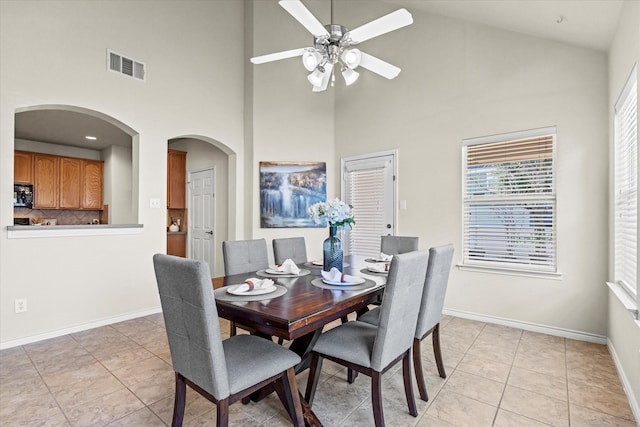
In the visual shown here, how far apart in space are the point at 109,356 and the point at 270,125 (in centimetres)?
334

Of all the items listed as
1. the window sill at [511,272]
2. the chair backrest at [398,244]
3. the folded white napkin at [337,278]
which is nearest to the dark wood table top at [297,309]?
the folded white napkin at [337,278]

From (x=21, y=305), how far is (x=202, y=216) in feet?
9.68

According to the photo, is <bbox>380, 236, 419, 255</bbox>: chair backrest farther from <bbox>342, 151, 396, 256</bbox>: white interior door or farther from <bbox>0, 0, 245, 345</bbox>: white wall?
<bbox>0, 0, 245, 345</bbox>: white wall

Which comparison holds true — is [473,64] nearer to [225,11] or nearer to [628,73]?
[628,73]

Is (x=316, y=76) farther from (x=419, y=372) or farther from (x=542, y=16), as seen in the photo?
(x=419, y=372)

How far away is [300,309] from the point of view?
156 cm

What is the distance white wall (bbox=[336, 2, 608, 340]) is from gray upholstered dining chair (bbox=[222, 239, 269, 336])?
2093 mm

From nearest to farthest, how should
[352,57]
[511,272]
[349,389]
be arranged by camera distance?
[349,389] → [352,57] → [511,272]

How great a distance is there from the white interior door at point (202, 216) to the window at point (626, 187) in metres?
5.04

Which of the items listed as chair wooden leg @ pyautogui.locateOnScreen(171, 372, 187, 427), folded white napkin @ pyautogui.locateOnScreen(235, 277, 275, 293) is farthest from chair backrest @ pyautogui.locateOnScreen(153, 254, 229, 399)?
folded white napkin @ pyautogui.locateOnScreen(235, 277, 275, 293)

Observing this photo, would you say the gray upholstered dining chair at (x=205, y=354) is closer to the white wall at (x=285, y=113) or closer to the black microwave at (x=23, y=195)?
the white wall at (x=285, y=113)

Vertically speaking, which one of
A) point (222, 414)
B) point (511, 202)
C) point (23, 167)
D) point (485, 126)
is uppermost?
point (485, 126)

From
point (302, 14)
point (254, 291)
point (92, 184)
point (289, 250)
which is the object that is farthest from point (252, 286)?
point (92, 184)

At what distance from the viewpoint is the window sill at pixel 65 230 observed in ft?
Answer: 9.45
